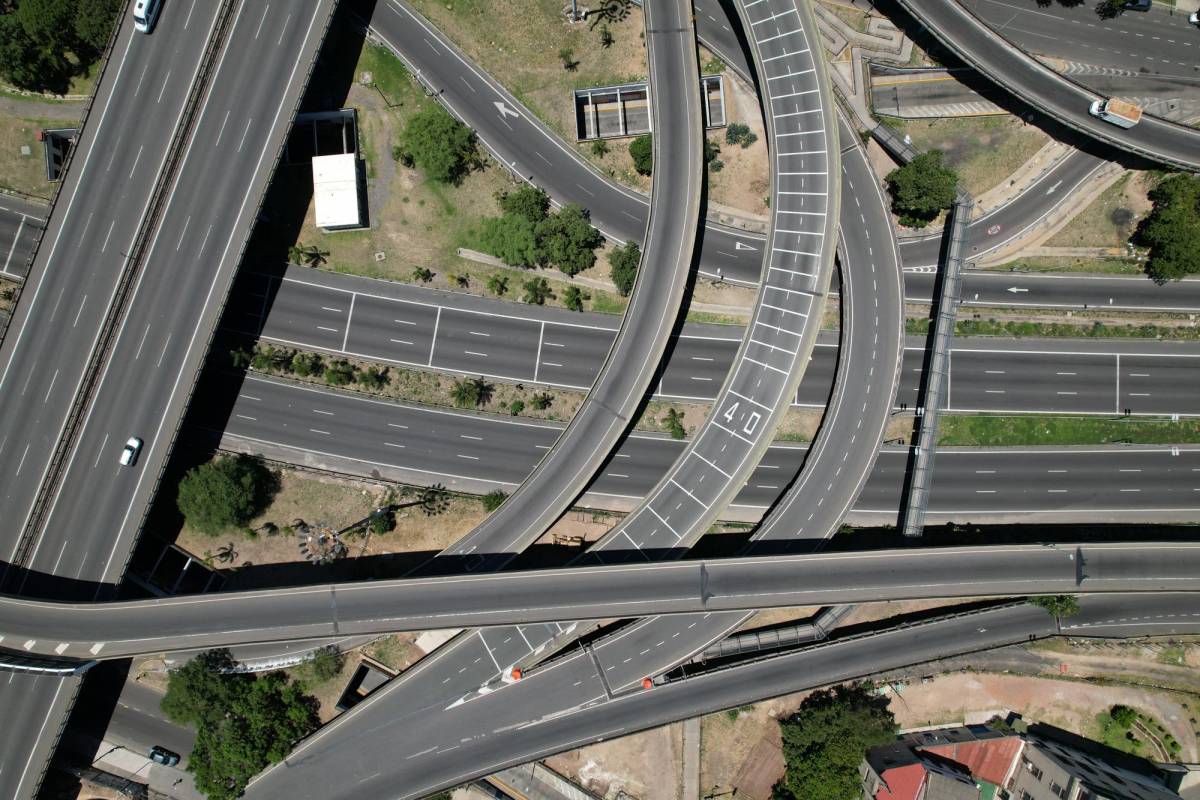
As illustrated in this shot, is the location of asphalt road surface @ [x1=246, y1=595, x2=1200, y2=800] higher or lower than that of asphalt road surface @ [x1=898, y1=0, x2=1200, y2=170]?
lower

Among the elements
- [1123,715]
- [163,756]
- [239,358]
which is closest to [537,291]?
[239,358]

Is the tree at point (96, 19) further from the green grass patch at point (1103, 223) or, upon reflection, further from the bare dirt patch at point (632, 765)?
the green grass patch at point (1103, 223)

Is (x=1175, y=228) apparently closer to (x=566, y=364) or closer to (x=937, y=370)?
(x=937, y=370)

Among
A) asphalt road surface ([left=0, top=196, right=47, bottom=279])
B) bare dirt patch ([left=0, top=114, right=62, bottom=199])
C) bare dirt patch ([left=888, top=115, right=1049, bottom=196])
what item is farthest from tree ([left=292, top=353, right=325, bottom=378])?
bare dirt patch ([left=888, top=115, right=1049, bottom=196])

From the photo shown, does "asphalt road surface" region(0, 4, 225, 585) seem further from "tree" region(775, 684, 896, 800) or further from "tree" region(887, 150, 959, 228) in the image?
"tree" region(775, 684, 896, 800)

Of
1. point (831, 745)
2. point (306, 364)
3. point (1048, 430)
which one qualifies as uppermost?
point (1048, 430)
